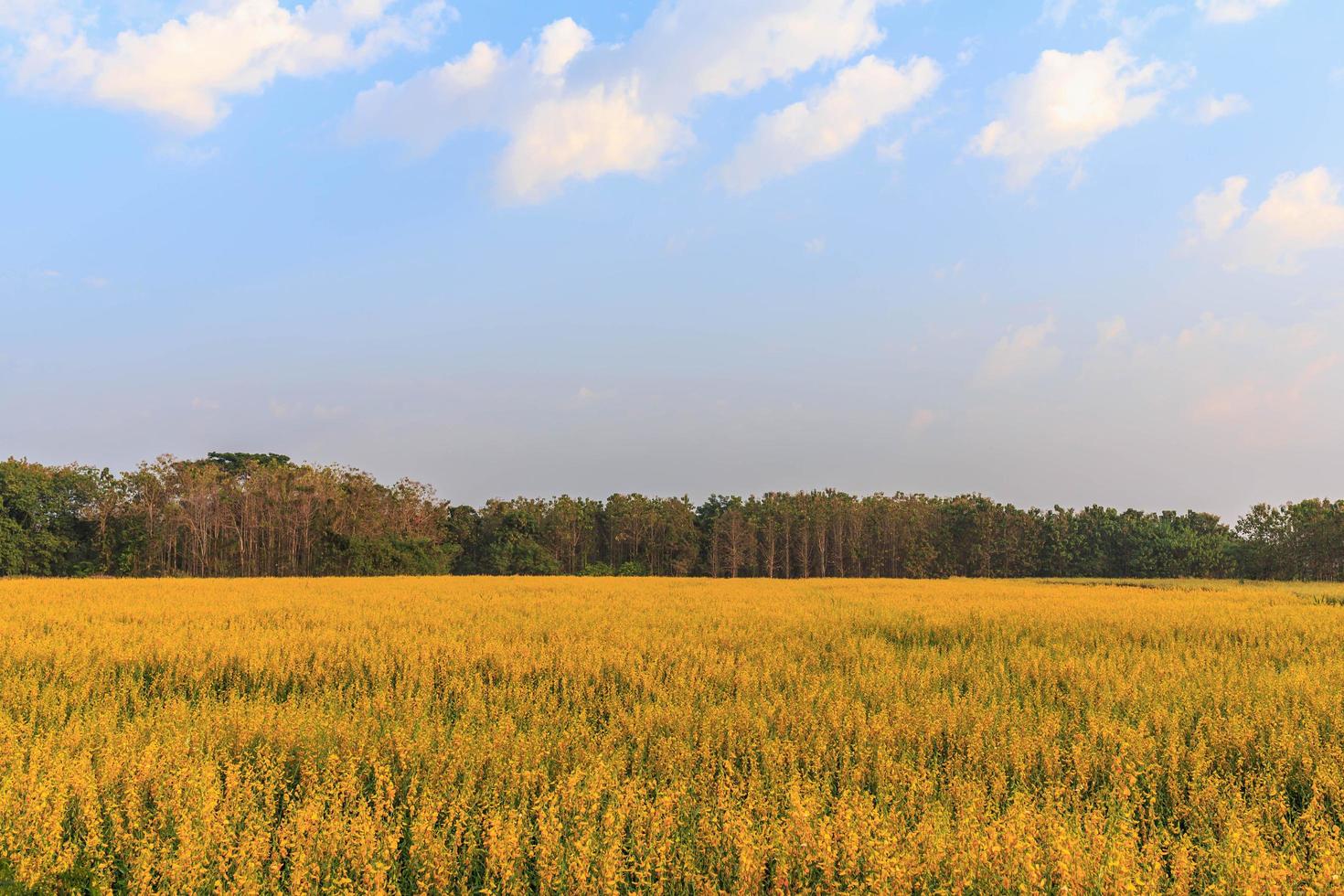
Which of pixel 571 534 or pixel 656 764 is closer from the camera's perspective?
pixel 656 764

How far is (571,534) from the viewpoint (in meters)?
71.4

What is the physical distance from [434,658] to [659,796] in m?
6.59

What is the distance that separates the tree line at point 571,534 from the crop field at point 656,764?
1772 inches

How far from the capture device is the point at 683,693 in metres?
7.87

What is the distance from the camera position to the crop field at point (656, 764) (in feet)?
12.4

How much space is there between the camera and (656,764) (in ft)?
18.5

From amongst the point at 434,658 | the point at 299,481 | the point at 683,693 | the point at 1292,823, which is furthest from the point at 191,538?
the point at 1292,823

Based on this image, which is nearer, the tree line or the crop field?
the crop field

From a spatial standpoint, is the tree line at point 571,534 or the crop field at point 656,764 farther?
the tree line at point 571,534

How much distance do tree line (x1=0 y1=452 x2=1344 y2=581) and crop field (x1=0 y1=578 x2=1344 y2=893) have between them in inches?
1772

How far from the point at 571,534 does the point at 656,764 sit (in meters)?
66.7

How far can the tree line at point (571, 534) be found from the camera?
5547 cm

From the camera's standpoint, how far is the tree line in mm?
55469

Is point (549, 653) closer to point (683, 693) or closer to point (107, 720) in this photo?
point (683, 693)
